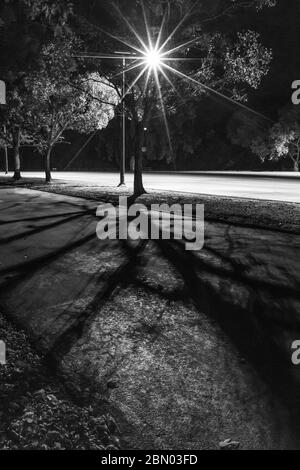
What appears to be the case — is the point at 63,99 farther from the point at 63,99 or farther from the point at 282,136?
the point at 282,136

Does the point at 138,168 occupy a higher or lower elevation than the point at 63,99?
lower

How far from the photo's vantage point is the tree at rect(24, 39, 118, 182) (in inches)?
788

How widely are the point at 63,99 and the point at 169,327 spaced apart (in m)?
26.4

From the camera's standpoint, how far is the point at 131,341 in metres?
4.45

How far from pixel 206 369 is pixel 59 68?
740 inches

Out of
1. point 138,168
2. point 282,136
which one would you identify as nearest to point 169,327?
point 138,168

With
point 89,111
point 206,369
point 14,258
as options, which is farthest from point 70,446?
point 89,111

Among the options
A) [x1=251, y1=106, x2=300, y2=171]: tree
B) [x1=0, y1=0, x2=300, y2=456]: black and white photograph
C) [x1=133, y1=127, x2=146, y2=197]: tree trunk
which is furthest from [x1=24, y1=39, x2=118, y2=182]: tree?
[x1=251, y1=106, x2=300, y2=171]: tree

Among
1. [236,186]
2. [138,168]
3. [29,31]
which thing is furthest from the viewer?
[236,186]

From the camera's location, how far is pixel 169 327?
15.7 ft

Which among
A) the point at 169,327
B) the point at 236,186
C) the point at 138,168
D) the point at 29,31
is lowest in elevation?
the point at 169,327

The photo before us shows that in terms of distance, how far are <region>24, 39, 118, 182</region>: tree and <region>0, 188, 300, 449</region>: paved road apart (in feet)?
43.9

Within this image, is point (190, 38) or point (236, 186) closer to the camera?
point (190, 38)
